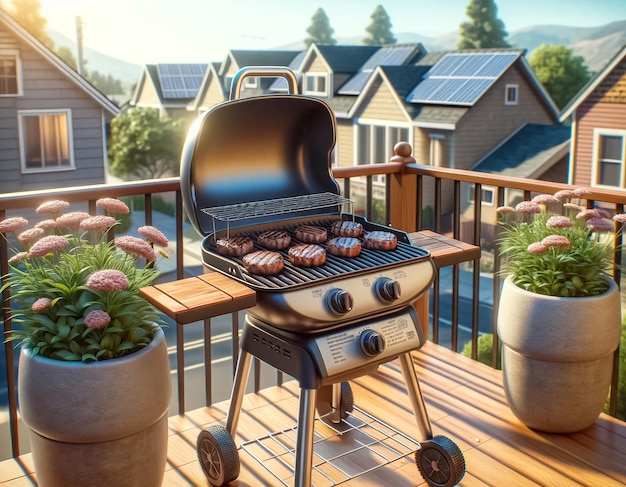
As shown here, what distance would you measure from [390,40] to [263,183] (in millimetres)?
36169

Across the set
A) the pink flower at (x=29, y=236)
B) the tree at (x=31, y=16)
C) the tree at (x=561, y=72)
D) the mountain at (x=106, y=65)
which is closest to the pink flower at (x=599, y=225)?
the pink flower at (x=29, y=236)

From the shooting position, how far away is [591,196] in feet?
8.14

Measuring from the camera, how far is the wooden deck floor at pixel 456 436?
2.21 metres

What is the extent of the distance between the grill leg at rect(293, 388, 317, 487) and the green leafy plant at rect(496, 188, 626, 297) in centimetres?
91

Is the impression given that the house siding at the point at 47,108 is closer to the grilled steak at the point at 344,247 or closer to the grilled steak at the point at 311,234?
the grilled steak at the point at 311,234

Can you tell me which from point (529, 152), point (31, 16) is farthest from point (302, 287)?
point (31, 16)

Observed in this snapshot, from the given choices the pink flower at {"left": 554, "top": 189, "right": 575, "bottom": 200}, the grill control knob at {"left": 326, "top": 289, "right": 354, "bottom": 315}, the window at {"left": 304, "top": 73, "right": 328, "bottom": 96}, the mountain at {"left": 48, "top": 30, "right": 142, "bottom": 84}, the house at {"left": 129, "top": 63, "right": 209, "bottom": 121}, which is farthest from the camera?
the mountain at {"left": 48, "top": 30, "right": 142, "bottom": 84}

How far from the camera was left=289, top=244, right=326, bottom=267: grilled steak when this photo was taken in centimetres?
189

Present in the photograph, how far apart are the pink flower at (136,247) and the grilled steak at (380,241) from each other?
61 cm

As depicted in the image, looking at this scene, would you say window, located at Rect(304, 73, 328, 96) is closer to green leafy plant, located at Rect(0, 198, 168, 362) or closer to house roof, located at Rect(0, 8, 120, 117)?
house roof, located at Rect(0, 8, 120, 117)

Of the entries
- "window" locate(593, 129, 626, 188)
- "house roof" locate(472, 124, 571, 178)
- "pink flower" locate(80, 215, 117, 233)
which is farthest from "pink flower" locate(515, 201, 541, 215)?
"house roof" locate(472, 124, 571, 178)

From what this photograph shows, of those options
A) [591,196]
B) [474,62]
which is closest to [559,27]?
[474,62]

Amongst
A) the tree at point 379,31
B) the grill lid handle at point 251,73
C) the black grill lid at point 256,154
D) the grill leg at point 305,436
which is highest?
the tree at point 379,31

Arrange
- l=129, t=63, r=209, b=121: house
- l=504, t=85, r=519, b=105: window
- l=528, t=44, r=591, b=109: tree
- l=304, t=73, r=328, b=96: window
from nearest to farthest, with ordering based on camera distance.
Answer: l=504, t=85, r=519, b=105: window, l=304, t=73, r=328, b=96: window, l=129, t=63, r=209, b=121: house, l=528, t=44, r=591, b=109: tree
